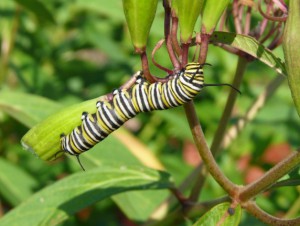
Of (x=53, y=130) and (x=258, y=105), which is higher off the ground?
(x=53, y=130)

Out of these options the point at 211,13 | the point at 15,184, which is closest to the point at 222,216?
the point at 211,13

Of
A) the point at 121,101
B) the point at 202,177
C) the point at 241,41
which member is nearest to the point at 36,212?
the point at 202,177

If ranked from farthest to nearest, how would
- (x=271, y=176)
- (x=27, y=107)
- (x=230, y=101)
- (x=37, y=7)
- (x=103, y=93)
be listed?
(x=103, y=93), (x=37, y=7), (x=27, y=107), (x=230, y=101), (x=271, y=176)

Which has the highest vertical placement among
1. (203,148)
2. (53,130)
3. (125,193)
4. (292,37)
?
(292,37)

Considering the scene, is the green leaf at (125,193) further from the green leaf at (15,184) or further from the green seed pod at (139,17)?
the green seed pod at (139,17)

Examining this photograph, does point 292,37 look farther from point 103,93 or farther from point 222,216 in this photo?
point 103,93

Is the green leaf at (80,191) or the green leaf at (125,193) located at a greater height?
the green leaf at (80,191)

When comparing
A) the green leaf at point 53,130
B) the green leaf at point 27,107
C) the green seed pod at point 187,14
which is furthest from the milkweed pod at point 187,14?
the green leaf at point 27,107
